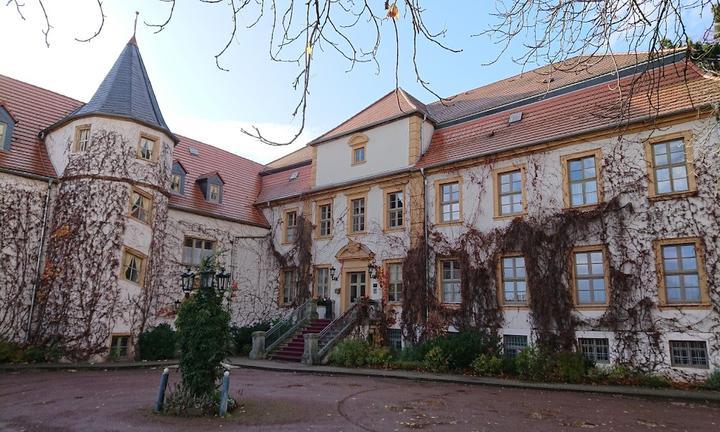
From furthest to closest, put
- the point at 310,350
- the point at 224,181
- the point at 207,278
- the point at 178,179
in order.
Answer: the point at 224,181
the point at 178,179
the point at 310,350
the point at 207,278

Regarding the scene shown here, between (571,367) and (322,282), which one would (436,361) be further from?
(322,282)

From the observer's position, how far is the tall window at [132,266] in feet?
60.0

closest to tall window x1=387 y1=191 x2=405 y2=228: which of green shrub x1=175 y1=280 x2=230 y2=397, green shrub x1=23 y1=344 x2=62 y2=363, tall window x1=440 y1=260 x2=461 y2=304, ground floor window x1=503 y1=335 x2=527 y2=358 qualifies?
tall window x1=440 y1=260 x2=461 y2=304

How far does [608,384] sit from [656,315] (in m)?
2.37

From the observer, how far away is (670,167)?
47.5ft

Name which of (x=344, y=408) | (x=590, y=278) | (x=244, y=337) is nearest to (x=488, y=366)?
(x=590, y=278)

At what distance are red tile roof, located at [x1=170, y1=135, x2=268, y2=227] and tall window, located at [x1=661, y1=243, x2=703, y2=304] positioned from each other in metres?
17.8

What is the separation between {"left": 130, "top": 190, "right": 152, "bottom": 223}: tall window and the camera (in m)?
18.8

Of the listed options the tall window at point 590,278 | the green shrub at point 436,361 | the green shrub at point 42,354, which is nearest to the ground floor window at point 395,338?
the green shrub at point 436,361

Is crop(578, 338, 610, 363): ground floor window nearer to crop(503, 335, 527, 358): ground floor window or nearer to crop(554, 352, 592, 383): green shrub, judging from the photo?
crop(554, 352, 592, 383): green shrub

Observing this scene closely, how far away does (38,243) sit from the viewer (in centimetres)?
1772

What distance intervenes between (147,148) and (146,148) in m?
0.04

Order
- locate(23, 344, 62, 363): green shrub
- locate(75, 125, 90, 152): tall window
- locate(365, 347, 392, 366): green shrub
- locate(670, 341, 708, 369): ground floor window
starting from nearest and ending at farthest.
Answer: locate(670, 341, 708, 369): ground floor window < locate(23, 344, 62, 363): green shrub < locate(365, 347, 392, 366): green shrub < locate(75, 125, 90, 152): tall window

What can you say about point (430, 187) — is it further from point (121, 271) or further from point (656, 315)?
point (121, 271)
